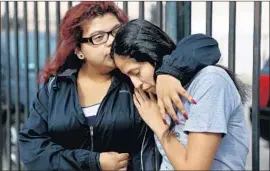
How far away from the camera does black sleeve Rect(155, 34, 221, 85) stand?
2.25 meters

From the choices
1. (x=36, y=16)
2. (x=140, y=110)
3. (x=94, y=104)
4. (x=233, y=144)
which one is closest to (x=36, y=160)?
(x=94, y=104)

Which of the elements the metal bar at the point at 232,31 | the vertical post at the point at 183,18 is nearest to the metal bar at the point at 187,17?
the vertical post at the point at 183,18

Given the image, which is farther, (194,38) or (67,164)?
(67,164)

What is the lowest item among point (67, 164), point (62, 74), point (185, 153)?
point (67, 164)

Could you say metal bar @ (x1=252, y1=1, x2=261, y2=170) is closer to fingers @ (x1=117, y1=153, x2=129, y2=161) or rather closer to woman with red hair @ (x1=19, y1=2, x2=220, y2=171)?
woman with red hair @ (x1=19, y1=2, x2=220, y2=171)

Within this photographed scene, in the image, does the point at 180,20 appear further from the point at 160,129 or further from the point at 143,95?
the point at 160,129

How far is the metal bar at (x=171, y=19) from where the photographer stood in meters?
3.28

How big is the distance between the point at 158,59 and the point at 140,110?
31 cm

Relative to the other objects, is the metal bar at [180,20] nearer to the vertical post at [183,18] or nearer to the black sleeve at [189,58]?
the vertical post at [183,18]

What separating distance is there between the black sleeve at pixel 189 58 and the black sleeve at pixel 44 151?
0.66m

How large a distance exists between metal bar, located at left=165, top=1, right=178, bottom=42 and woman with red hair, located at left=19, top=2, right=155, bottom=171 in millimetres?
561

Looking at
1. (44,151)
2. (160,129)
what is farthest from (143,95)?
(44,151)

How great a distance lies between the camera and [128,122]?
271cm

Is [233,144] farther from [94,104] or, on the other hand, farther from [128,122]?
[94,104]
